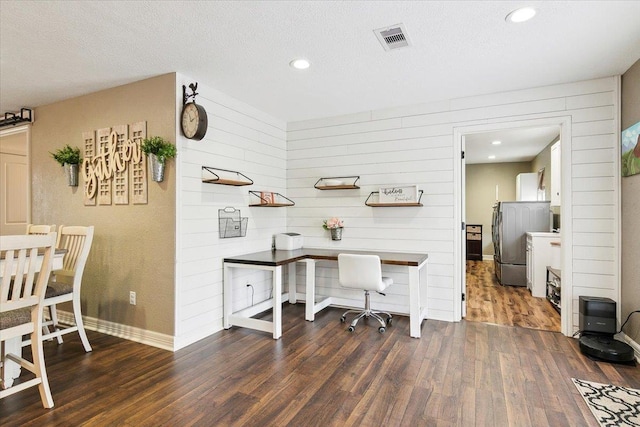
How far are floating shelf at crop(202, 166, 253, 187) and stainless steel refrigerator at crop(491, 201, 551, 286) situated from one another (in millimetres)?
4427

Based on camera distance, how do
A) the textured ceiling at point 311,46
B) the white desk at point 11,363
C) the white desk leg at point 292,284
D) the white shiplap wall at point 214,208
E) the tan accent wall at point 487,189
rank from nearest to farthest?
the textured ceiling at point 311,46
the white desk at point 11,363
the white shiplap wall at point 214,208
the white desk leg at point 292,284
the tan accent wall at point 487,189

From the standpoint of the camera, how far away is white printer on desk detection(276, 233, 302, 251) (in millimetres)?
4270

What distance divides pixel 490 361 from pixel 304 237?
2576 millimetres

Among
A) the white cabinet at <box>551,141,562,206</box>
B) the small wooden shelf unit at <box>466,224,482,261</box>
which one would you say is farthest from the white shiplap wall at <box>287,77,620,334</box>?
the small wooden shelf unit at <box>466,224,482,261</box>

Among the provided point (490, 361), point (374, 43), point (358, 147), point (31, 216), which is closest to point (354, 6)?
point (374, 43)

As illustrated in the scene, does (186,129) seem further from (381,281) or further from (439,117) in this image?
(439,117)

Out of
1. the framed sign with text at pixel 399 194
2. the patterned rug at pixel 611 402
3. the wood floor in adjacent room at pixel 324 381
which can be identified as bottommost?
the wood floor in adjacent room at pixel 324 381

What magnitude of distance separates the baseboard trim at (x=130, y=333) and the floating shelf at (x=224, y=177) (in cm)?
147

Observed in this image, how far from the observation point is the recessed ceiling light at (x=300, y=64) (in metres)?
2.84

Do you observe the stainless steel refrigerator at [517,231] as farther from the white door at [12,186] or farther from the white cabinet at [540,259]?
the white door at [12,186]

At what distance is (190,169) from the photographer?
320 centimetres

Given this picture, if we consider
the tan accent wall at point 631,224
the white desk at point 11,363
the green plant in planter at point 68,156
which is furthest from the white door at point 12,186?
the tan accent wall at point 631,224

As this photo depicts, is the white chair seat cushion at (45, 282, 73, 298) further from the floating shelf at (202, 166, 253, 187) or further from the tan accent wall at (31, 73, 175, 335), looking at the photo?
the floating shelf at (202, 166, 253, 187)

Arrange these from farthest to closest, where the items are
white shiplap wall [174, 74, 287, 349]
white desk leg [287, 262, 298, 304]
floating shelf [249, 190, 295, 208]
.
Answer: white desk leg [287, 262, 298, 304] < floating shelf [249, 190, 295, 208] < white shiplap wall [174, 74, 287, 349]
